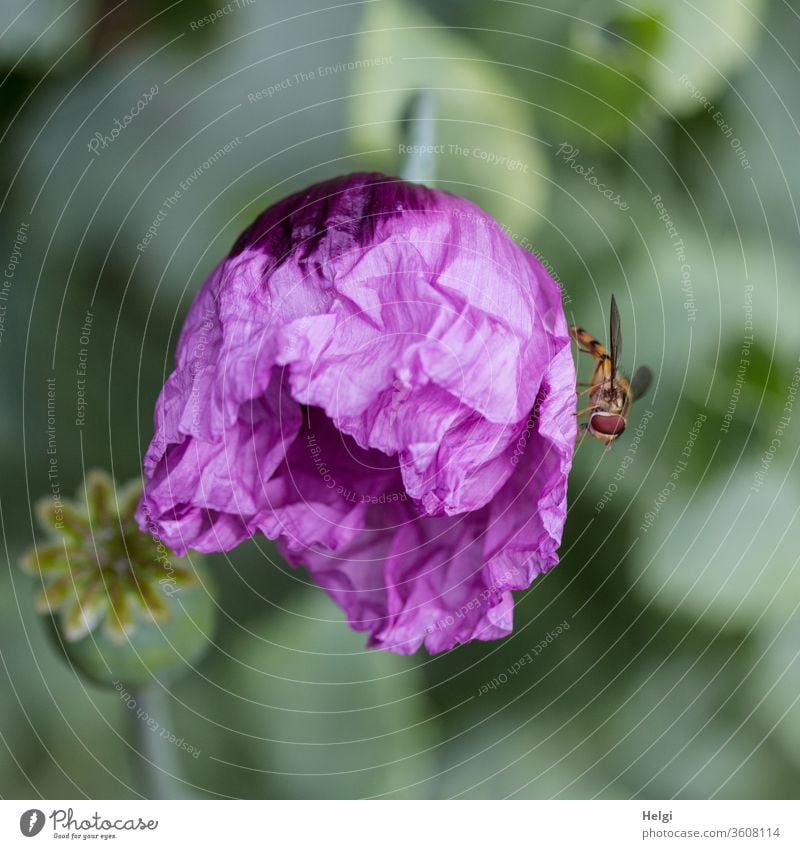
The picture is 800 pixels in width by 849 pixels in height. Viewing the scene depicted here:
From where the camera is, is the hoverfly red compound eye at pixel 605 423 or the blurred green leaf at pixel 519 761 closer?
the hoverfly red compound eye at pixel 605 423

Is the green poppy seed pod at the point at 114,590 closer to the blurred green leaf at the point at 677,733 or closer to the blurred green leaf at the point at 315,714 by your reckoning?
the blurred green leaf at the point at 315,714

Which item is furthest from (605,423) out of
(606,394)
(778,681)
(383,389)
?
(778,681)

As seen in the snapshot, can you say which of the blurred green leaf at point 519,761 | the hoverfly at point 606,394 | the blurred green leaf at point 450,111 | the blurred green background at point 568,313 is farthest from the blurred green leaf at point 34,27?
the blurred green leaf at point 519,761

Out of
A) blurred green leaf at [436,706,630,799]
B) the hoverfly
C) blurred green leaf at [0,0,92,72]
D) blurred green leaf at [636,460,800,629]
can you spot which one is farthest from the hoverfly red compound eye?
blurred green leaf at [0,0,92,72]

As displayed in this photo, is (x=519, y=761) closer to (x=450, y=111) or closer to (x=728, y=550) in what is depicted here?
(x=728, y=550)

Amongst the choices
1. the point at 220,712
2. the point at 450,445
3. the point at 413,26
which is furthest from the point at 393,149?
the point at 220,712

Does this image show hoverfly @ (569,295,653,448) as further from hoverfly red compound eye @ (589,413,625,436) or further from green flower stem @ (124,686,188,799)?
green flower stem @ (124,686,188,799)

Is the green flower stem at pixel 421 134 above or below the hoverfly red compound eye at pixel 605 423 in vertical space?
above

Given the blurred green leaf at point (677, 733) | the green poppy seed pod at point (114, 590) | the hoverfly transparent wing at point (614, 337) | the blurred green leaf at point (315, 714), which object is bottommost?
the blurred green leaf at point (677, 733)
